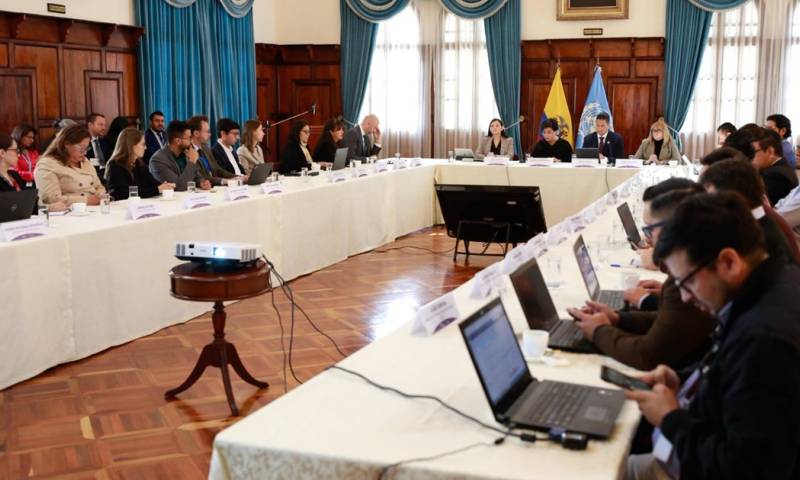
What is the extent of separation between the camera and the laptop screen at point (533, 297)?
2.74m

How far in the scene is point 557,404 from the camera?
7.04ft

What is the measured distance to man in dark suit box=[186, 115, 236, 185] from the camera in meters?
7.31

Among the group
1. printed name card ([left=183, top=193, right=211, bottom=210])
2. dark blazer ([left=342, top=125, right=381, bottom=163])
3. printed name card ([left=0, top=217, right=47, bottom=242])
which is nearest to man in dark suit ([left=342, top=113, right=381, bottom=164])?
dark blazer ([left=342, top=125, right=381, bottom=163])

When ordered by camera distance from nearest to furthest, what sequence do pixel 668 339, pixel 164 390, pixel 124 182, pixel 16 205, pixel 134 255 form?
pixel 668 339, pixel 164 390, pixel 16 205, pixel 134 255, pixel 124 182

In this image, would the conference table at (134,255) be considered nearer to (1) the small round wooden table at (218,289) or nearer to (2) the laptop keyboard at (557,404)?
(1) the small round wooden table at (218,289)

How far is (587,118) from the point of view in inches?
469

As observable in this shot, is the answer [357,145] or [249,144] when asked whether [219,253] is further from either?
[357,145]

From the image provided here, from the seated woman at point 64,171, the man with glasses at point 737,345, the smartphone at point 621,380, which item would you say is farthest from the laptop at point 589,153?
the man with glasses at point 737,345

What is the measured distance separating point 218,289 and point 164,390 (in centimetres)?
77

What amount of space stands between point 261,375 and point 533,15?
8927 mm

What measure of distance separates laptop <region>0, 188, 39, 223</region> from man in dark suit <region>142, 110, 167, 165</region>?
4790mm

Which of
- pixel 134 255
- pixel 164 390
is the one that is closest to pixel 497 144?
pixel 134 255

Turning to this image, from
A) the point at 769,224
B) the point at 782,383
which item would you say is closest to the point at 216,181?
the point at 769,224

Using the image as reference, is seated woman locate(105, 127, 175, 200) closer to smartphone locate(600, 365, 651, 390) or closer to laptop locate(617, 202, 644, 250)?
laptop locate(617, 202, 644, 250)
